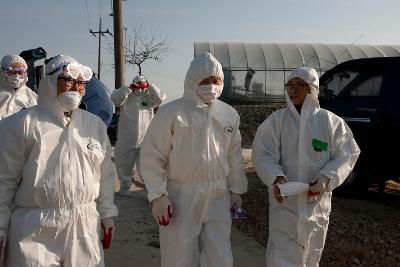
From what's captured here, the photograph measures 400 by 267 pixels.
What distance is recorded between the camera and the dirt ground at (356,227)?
456 centimetres

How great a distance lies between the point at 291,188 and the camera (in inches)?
131

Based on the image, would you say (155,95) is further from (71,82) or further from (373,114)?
(71,82)

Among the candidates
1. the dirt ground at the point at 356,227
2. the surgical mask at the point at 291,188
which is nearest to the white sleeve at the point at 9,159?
the surgical mask at the point at 291,188

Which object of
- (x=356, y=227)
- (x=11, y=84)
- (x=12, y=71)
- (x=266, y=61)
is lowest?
(x=356, y=227)

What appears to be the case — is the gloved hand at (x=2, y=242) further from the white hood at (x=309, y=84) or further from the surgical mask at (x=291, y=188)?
the white hood at (x=309, y=84)

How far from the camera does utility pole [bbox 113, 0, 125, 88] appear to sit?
39.9ft

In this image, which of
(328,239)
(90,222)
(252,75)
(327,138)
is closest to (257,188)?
(328,239)

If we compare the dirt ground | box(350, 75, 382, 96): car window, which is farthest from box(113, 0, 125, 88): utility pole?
box(350, 75, 382, 96): car window

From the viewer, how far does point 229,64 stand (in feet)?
67.2

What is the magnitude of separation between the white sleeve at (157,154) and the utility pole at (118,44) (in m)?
9.11

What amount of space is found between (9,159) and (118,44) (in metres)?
9.86

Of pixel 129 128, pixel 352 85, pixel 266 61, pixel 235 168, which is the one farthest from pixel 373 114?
pixel 266 61

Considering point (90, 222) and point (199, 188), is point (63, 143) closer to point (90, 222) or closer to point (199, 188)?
point (90, 222)

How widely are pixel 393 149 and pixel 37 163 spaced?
4.59m
